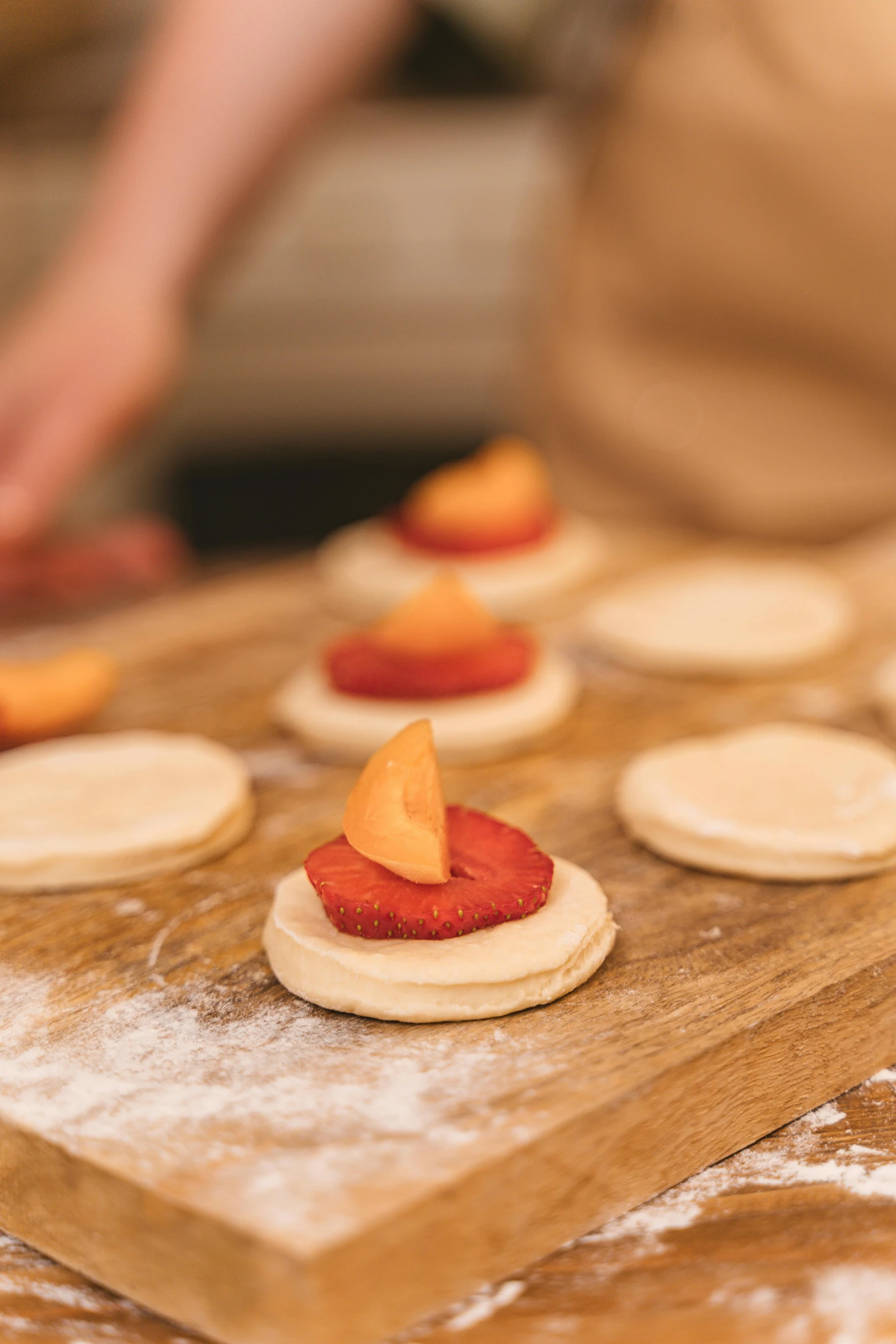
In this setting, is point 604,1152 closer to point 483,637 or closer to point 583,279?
point 483,637

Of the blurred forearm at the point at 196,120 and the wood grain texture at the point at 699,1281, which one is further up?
the blurred forearm at the point at 196,120

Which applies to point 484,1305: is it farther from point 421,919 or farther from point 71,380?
point 71,380

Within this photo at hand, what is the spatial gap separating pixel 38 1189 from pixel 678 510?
182cm

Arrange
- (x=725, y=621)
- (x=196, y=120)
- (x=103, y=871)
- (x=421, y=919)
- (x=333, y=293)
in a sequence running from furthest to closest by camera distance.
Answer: (x=333, y=293) < (x=196, y=120) < (x=725, y=621) < (x=103, y=871) < (x=421, y=919)

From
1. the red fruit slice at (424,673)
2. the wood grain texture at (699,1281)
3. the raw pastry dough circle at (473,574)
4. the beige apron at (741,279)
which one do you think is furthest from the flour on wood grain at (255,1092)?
the beige apron at (741,279)

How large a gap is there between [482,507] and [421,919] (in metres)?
1.14

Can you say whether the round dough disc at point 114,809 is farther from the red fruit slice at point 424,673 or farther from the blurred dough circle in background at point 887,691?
the blurred dough circle in background at point 887,691

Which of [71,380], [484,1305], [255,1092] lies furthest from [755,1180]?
[71,380]

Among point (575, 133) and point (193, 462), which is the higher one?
point (575, 133)

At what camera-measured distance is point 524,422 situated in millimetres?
2850

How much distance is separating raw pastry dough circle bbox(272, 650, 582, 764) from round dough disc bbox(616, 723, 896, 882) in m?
0.18

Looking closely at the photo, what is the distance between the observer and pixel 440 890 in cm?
114

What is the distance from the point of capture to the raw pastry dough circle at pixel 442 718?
163 cm

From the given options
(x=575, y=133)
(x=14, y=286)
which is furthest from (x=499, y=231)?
(x=14, y=286)
